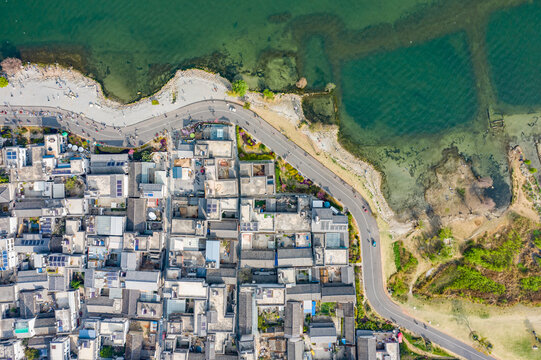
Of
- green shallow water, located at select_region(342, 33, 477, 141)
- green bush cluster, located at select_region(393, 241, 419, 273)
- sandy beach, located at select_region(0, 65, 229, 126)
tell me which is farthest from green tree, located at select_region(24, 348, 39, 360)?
green shallow water, located at select_region(342, 33, 477, 141)

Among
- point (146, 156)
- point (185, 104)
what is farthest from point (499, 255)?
point (146, 156)

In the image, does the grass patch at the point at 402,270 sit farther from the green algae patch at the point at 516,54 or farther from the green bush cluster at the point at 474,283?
the green algae patch at the point at 516,54

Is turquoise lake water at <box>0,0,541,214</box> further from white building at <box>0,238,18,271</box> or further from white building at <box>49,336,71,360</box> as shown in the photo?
white building at <box>49,336,71,360</box>

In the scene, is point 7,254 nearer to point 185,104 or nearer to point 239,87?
point 185,104

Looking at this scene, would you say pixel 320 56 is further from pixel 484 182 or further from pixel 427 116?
pixel 484 182

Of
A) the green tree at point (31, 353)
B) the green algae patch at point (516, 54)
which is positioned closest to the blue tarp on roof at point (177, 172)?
the green tree at point (31, 353)
